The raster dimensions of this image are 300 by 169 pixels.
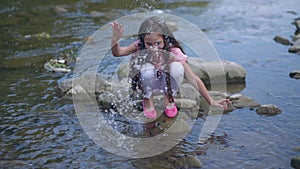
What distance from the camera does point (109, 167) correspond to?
3330 millimetres

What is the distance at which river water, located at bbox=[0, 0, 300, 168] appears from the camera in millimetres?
3492

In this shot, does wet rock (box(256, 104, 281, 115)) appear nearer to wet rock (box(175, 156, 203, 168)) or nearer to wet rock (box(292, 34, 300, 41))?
wet rock (box(175, 156, 203, 168))

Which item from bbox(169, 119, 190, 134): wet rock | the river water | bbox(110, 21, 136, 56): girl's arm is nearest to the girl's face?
bbox(110, 21, 136, 56): girl's arm

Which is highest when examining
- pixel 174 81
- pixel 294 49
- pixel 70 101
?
pixel 174 81

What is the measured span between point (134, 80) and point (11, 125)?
126cm

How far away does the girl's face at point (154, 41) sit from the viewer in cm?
423

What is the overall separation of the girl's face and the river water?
3.12 feet

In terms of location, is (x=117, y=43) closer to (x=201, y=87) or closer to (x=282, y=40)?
(x=201, y=87)

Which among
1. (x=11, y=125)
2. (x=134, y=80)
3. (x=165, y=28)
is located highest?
(x=165, y=28)

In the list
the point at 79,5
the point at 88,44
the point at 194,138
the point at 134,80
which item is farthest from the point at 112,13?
the point at 194,138

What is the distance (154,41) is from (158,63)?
23 centimetres

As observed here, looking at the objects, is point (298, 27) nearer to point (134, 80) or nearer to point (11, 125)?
point (134, 80)

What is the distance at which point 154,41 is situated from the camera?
4.25 meters

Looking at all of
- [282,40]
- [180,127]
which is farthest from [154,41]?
[282,40]
